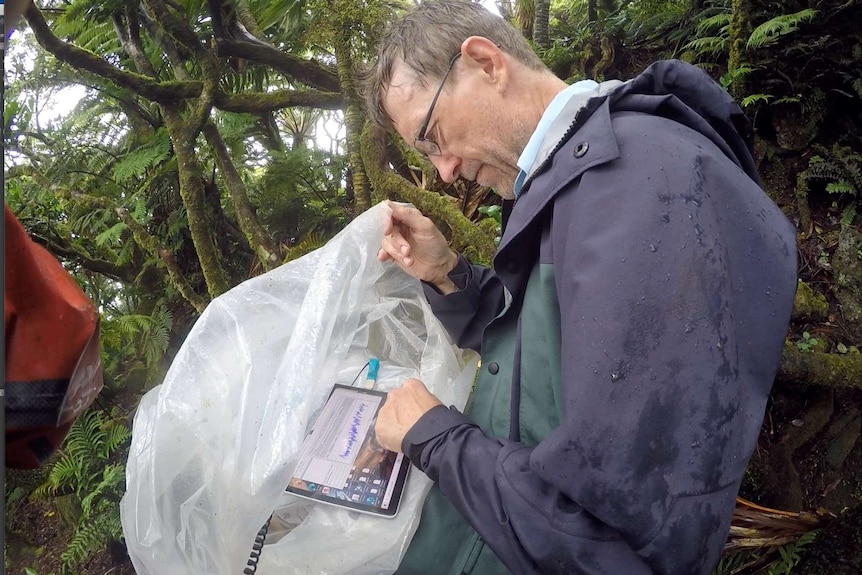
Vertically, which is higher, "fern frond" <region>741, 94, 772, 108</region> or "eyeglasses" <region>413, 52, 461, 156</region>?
"eyeglasses" <region>413, 52, 461, 156</region>

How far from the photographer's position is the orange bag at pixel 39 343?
2.87ft

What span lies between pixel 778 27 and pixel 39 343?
12.5 feet

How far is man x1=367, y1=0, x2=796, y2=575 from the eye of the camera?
0.88 metres

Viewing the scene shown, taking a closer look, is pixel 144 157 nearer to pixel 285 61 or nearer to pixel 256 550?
pixel 285 61

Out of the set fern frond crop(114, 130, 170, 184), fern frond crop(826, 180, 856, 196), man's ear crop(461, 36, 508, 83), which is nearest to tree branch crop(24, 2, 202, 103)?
fern frond crop(114, 130, 170, 184)

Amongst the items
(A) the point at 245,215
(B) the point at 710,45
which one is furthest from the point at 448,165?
(B) the point at 710,45

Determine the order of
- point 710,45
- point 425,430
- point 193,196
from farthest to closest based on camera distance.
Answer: point 710,45
point 193,196
point 425,430

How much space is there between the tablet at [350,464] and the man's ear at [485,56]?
3.16 feet

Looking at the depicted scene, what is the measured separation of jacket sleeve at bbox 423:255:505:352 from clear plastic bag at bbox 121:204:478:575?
0.05m

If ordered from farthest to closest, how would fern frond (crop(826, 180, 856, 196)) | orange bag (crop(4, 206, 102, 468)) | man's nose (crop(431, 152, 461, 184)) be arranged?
1. fern frond (crop(826, 180, 856, 196))
2. man's nose (crop(431, 152, 461, 184))
3. orange bag (crop(4, 206, 102, 468))

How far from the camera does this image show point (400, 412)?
1.34 meters

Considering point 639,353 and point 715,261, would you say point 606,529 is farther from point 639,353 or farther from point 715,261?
point 715,261

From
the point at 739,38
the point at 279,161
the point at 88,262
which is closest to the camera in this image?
the point at 739,38

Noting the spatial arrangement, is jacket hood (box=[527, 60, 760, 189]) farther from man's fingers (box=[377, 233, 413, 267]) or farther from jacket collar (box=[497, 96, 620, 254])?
man's fingers (box=[377, 233, 413, 267])
